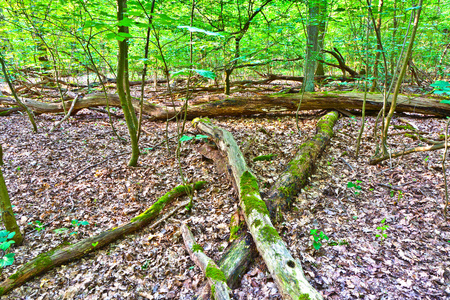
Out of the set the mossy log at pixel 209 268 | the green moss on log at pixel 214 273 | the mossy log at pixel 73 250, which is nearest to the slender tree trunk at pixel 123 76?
the mossy log at pixel 73 250

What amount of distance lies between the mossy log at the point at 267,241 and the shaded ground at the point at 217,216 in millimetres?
272

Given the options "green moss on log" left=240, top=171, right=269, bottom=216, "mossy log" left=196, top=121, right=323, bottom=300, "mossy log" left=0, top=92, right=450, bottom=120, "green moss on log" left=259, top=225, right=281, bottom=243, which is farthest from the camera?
"mossy log" left=0, top=92, right=450, bottom=120

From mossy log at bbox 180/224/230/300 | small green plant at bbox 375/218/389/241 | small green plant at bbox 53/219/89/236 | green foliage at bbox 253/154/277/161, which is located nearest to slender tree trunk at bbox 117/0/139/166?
small green plant at bbox 53/219/89/236

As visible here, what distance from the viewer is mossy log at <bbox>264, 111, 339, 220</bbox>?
368 cm

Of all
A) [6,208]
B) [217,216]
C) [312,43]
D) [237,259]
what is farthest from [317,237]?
[312,43]

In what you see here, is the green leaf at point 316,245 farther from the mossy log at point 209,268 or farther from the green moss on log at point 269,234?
the mossy log at point 209,268

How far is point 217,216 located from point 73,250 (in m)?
2.02

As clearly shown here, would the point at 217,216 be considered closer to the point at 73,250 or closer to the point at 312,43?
the point at 73,250

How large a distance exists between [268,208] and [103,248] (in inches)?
96.1

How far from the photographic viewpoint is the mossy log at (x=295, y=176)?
3.68 m

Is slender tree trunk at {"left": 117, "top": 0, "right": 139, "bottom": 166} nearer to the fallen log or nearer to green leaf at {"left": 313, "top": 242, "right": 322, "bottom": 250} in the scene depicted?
the fallen log

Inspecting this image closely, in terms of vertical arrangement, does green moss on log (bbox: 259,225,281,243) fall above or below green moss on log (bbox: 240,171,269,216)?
below

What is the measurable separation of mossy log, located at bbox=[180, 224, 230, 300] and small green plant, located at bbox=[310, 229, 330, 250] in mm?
1316

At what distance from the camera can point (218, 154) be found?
507 centimetres
